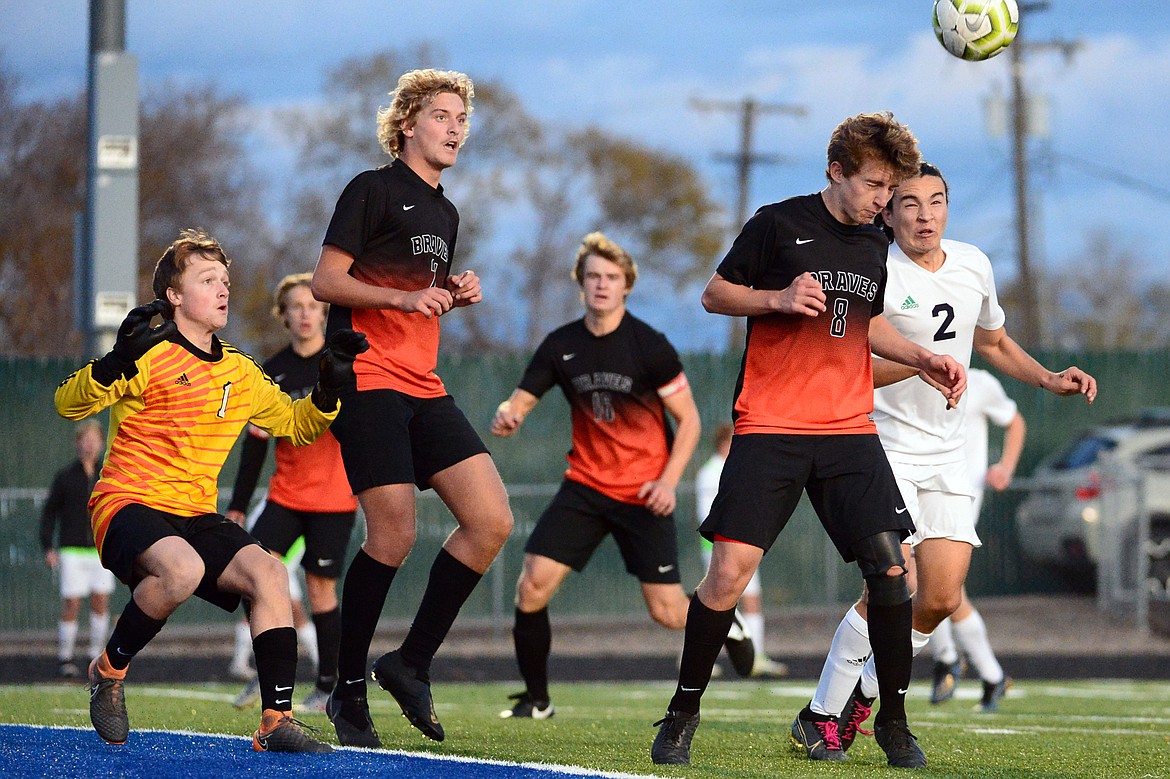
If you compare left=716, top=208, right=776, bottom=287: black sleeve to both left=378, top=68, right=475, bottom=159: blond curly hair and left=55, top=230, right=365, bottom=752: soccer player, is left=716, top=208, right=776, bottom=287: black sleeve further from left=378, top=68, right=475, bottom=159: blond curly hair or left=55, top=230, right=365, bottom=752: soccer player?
left=55, top=230, right=365, bottom=752: soccer player

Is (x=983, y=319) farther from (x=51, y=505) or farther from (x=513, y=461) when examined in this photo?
(x=513, y=461)

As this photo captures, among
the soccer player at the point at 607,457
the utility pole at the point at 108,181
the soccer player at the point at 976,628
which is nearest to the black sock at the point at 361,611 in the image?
the soccer player at the point at 607,457

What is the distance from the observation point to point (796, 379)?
18.4ft

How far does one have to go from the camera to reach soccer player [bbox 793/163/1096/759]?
6.58m

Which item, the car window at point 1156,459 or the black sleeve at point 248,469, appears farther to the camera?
the car window at point 1156,459

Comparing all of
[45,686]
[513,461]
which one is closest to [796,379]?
[45,686]

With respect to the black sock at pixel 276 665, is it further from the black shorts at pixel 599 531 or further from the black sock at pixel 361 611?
the black shorts at pixel 599 531

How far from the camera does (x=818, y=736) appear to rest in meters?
5.96

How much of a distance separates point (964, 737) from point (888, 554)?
1825mm

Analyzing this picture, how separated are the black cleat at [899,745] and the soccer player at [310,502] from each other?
413 centimetres

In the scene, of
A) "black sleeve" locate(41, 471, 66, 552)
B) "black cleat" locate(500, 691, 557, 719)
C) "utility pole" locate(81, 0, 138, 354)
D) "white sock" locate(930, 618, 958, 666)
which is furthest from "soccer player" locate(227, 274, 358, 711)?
"black sleeve" locate(41, 471, 66, 552)

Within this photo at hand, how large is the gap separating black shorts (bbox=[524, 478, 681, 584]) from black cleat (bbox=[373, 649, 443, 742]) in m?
2.62

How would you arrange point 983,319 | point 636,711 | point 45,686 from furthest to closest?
point 45,686 < point 636,711 < point 983,319

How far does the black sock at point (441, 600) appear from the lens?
240 inches
